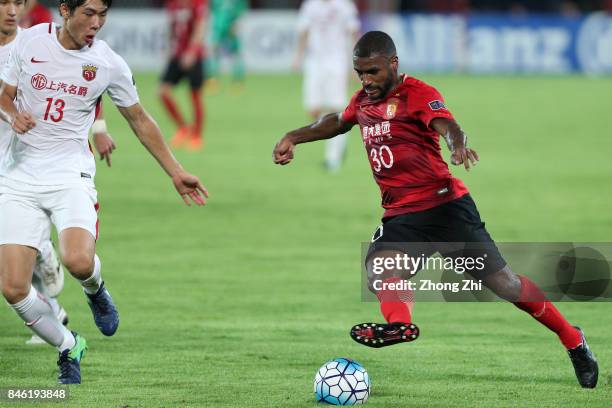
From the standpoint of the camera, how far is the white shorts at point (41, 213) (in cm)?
669

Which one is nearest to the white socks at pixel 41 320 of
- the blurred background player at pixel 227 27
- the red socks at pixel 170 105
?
the red socks at pixel 170 105

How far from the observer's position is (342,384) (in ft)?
21.1

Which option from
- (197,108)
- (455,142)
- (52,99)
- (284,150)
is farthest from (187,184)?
(197,108)

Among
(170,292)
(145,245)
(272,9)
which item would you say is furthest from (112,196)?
(272,9)

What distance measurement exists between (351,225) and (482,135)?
9757mm

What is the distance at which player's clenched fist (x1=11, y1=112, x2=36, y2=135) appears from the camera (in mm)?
6512

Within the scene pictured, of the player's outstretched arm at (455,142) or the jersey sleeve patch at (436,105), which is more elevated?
the jersey sleeve patch at (436,105)

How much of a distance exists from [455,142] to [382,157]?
0.66 metres

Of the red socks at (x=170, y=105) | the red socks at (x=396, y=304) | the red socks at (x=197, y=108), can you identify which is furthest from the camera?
the red socks at (x=197, y=108)

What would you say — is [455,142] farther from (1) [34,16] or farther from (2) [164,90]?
(2) [164,90]

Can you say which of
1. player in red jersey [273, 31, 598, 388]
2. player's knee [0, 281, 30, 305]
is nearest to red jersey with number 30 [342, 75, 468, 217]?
player in red jersey [273, 31, 598, 388]

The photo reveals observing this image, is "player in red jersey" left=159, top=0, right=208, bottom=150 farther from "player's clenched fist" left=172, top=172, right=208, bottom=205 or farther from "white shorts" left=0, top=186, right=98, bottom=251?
"white shorts" left=0, top=186, right=98, bottom=251

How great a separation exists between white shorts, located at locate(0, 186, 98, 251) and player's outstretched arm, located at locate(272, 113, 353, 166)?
1.11m

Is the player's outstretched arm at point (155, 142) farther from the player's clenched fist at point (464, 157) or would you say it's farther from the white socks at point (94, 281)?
the player's clenched fist at point (464, 157)
